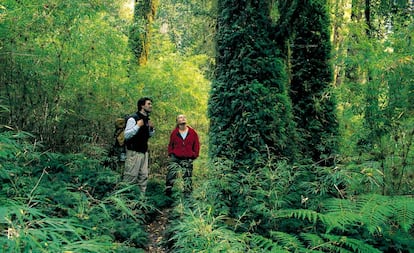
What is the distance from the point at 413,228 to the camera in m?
3.97

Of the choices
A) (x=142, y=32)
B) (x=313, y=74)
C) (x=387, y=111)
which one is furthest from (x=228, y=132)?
(x=142, y=32)

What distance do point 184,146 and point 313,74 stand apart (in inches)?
127

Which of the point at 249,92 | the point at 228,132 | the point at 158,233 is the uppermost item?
the point at 249,92

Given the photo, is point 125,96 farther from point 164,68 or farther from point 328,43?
point 328,43

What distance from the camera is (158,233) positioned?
6.46 m

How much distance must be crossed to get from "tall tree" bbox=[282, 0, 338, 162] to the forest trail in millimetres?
3444

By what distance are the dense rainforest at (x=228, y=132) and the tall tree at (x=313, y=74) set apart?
3cm

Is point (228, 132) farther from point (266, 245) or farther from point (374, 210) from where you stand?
point (374, 210)

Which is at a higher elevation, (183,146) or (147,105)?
(147,105)

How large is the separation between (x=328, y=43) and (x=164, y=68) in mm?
4123

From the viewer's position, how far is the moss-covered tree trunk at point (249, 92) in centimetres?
640

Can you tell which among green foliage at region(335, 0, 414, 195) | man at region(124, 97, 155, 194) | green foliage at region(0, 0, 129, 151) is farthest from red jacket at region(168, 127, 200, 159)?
green foliage at region(335, 0, 414, 195)

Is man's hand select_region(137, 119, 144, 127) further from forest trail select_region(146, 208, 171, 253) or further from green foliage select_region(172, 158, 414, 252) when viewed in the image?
green foliage select_region(172, 158, 414, 252)

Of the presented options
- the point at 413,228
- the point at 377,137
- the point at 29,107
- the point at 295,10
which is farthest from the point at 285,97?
the point at 29,107
